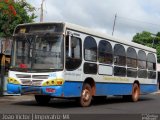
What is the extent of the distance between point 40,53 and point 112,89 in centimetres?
490

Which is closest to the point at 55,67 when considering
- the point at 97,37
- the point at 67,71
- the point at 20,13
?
the point at 67,71

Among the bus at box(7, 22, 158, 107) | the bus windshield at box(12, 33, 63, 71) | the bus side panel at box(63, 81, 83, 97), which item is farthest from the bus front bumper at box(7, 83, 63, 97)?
A: the bus windshield at box(12, 33, 63, 71)

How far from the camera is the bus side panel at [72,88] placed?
1655 cm

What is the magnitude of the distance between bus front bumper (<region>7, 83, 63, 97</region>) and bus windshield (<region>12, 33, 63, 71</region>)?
2.21 ft

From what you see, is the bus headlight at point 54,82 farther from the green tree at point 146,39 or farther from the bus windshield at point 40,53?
the green tree at point 146,39

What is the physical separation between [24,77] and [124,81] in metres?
6.33

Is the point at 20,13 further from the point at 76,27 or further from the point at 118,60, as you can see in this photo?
the point at 76,27

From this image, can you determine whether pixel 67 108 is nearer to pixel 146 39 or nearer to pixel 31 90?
pixel 31 90

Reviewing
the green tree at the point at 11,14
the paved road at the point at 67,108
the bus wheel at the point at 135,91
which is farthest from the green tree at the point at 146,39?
the paved road at the point at 67,108

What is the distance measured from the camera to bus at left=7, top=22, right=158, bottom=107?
16.5 m

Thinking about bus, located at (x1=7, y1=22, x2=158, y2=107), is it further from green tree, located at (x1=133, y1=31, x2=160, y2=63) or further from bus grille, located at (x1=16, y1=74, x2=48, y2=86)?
green tree, located at (x1=133, y1=31, x2=160, y2=63)

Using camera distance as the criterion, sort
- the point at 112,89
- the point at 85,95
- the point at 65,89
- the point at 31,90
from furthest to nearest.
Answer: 1. the point at 112,89
2. the point at 85,95
3. the point at 31,90
4. the point at 65,89

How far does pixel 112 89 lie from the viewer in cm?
2038

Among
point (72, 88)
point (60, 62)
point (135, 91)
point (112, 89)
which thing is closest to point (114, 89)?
point (112, 89)
